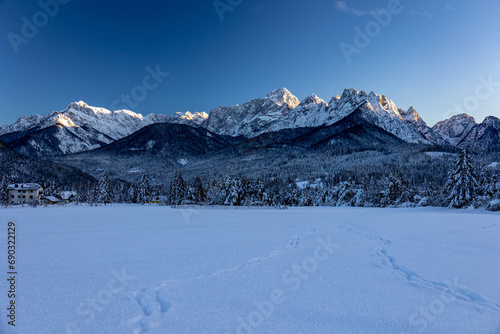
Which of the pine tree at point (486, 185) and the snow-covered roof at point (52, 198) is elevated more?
the pine tree at point (486, 185)

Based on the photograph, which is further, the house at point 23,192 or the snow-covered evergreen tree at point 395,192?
the house at point 23,192

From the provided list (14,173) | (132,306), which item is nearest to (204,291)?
(132,306)

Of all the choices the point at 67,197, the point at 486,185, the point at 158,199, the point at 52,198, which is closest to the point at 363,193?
the point at 486,185

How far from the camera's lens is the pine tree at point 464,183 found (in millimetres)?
36656

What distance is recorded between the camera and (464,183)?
36.8 metres

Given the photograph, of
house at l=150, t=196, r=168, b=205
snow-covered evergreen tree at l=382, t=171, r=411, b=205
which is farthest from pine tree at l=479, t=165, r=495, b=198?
house at l=150, t=196, r=168, b=205

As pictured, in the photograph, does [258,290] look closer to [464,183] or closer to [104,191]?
[464,183]

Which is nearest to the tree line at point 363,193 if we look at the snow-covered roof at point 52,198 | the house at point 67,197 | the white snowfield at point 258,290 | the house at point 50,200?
the house at point 67,197

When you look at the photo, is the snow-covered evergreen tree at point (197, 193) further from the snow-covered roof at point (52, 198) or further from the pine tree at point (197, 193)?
the snow-covered roof at point (52, 198)

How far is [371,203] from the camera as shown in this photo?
59656 millimetres

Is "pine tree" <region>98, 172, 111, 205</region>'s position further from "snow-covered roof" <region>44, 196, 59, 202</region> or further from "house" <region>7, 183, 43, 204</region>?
"house" <region>7, 183, 43, 204</region>

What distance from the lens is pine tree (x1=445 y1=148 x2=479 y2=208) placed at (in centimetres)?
3666

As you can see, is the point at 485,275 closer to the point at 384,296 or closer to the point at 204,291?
the point at 384,296

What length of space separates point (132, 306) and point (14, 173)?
619 ft
